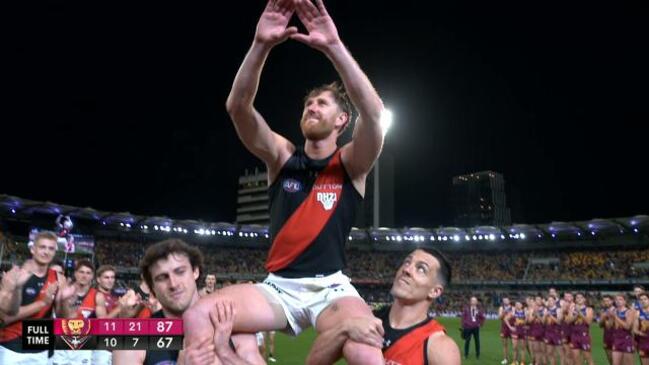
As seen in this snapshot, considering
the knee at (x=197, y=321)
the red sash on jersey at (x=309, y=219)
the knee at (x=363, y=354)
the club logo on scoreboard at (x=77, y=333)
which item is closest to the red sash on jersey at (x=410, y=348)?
the knee at (x=363, y=354)

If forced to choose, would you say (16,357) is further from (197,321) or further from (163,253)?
(197,321)

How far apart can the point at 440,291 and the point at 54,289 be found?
5.52 meters

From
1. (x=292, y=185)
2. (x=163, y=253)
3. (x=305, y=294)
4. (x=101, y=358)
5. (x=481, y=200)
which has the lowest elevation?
(x=101, y=358)

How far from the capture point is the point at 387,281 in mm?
61625

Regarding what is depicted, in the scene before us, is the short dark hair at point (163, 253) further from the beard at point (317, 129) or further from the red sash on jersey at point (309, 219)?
the beard at point (317, 129)

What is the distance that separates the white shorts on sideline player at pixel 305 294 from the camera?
406 cm

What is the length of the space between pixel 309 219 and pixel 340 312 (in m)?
0.72

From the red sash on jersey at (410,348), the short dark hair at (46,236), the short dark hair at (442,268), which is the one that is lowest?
the red sash on jersey at (410,348)

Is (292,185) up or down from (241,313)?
up

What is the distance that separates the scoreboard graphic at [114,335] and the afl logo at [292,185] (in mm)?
1524

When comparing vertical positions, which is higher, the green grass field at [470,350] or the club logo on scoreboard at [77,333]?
the club logo on scoreboard at [77,333]

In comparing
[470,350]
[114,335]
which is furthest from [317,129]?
[470,350]

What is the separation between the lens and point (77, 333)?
4.96 metres

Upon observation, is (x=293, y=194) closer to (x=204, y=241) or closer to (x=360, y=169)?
(x=360, y=169)
